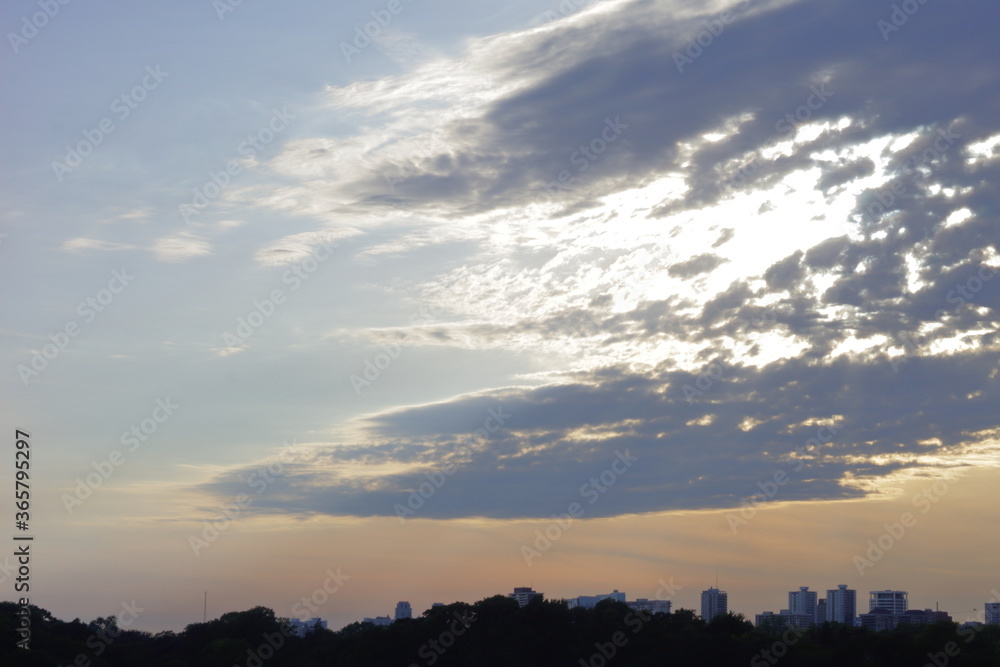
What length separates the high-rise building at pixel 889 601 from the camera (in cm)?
18325

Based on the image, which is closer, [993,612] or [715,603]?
[993,612]

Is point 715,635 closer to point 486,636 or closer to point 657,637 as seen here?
point 657,637

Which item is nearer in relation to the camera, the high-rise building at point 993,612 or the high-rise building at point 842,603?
the high-rise building at point 993,612

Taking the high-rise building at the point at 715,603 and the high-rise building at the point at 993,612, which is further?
the high-rise building at the point at 715,603

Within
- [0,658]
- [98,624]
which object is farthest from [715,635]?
[98,624]

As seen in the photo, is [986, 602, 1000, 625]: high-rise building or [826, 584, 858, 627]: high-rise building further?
[826, 584, 858, 627]: high-rise building

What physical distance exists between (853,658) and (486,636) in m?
34.0

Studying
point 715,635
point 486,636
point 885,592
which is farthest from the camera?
point 885,592

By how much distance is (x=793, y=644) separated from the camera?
6694 centimetres

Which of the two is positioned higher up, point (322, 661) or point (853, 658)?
point (853, 658)

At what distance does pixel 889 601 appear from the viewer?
186250 mm

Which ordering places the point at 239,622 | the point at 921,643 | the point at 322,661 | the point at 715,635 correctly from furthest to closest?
the point at 239,622 < the point at 322,661 < the point at 715,635 < the point at 921,643

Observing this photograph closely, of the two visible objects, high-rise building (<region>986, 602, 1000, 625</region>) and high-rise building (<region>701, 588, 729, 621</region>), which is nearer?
high-rise building (<region>986, 602, 1000, 625</region>)

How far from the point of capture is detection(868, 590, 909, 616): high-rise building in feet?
601
